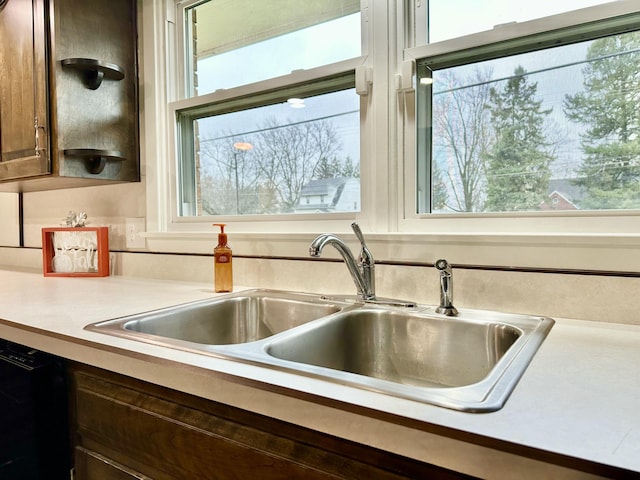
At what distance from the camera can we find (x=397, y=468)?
1.67ft

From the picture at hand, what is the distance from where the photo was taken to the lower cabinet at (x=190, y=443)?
0.54m

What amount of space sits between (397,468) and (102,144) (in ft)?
5.42

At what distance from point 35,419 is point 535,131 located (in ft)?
4.54

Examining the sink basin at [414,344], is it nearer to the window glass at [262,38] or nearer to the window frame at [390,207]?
the window frame at [390,207]

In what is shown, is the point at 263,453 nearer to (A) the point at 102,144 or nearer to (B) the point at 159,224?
(B) the point at 159,224

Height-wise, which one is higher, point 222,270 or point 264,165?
point 264,165

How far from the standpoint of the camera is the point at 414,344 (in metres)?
1.02

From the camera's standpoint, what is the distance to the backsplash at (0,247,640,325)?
93cm

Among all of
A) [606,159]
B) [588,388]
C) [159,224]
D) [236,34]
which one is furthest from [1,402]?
[606,159]

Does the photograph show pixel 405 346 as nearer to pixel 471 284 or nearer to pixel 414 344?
pixel 414 344

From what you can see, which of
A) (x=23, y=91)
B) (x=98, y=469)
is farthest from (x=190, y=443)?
(x=23, y=91)

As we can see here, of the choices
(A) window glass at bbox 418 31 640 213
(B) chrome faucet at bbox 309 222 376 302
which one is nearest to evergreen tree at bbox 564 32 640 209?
(A) window glass at bbox 418 31 640 213

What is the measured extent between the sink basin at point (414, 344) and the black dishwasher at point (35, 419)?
1.67 feet

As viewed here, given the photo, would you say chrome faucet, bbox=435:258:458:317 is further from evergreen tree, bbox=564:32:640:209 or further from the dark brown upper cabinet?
the dark brown upper cabinet
